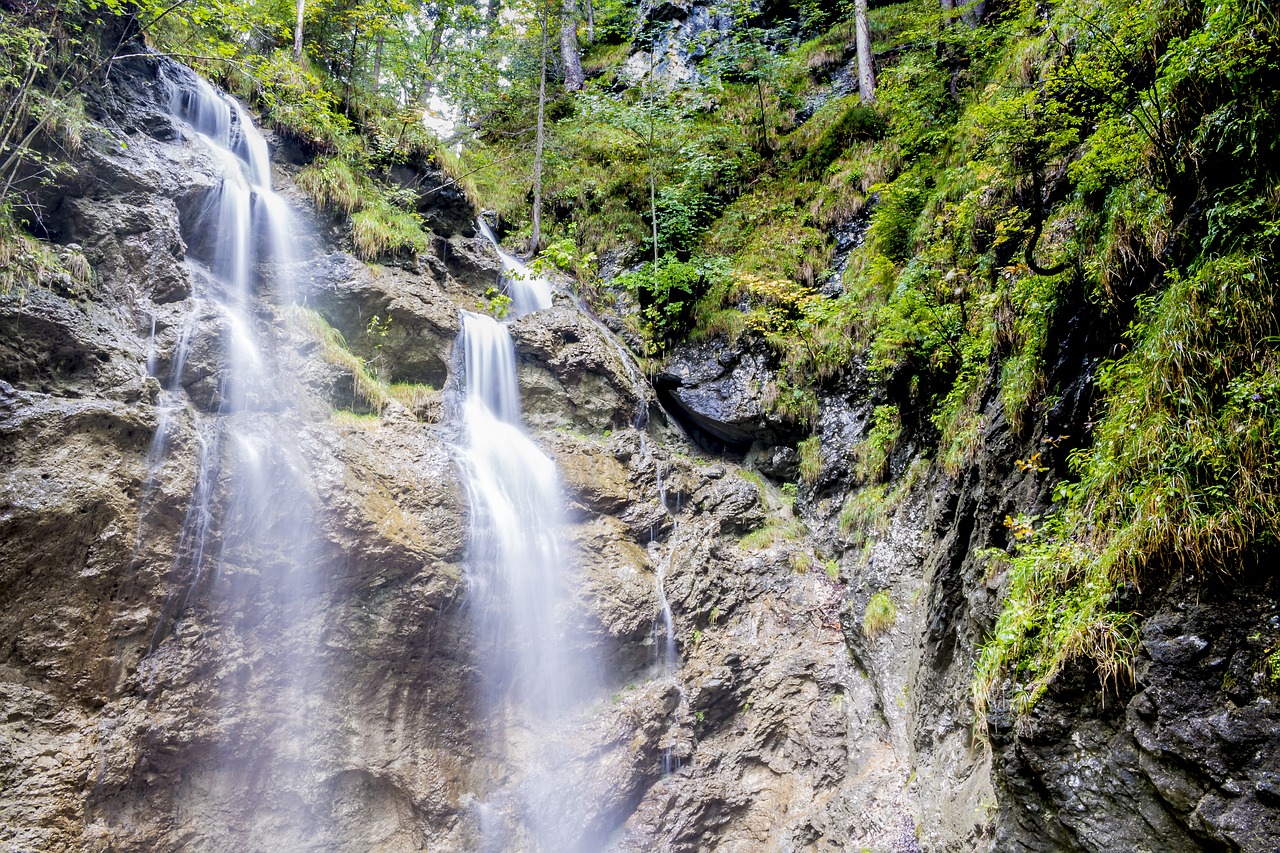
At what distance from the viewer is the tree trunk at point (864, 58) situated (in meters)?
13.5

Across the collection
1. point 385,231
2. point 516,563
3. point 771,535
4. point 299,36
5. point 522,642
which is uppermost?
point 299,36

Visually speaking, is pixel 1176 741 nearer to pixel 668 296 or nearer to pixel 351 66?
pixel 668 296

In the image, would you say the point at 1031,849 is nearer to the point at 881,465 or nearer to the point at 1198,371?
the point at 1198,371

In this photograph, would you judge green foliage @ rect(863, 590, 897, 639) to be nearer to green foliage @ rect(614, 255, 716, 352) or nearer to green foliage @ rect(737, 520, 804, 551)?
green foliage @ rect(737, 520, 804, 551)

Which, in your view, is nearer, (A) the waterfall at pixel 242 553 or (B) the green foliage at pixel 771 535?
(A) the waterfall at pixel 242 553

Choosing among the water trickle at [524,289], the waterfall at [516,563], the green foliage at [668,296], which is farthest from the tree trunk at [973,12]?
the waterfall at [516,563]

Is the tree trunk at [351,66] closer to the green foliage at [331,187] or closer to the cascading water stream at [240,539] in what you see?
the green foliage at [331,187]

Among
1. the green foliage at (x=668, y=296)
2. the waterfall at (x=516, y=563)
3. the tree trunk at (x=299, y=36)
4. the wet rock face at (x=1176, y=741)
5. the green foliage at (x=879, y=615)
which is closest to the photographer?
the wet rock face at (x=1176, y=741)

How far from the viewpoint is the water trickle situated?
1122cm

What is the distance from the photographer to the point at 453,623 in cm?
752

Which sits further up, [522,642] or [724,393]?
[724,393]

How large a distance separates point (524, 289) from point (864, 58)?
9460 millimetres

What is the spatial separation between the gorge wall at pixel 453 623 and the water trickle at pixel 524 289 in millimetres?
1120

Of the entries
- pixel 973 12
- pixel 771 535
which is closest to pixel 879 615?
pixel 771 535
